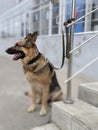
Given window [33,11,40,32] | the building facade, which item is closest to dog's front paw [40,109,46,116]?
the building facade

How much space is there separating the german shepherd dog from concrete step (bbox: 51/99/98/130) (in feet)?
2.37

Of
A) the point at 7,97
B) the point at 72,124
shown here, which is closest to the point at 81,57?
the point at 7,97

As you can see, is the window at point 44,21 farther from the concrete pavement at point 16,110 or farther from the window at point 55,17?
the concrete pavement at point 16,110

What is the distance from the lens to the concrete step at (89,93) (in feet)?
11.0

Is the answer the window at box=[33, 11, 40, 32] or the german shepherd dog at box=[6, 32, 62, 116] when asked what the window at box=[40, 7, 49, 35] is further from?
the german shepherd dog at box=[6, 32, 62, 116]

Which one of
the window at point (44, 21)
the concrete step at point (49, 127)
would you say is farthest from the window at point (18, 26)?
the concrete step at point (49, 127)

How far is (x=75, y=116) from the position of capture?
285 centimetres

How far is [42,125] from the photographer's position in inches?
134

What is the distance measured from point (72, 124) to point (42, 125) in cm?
65

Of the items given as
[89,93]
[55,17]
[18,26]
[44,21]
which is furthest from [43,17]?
[89,93]

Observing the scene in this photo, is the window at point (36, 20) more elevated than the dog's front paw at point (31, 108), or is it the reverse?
the window at point (36, 20)

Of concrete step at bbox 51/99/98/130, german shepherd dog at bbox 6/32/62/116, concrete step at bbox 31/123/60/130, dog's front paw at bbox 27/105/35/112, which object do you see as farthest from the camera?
dog's front paw at bbox 27/105/35/112

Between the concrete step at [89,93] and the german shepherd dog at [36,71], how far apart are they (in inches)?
23.0

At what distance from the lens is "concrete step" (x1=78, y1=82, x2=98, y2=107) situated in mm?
3357
